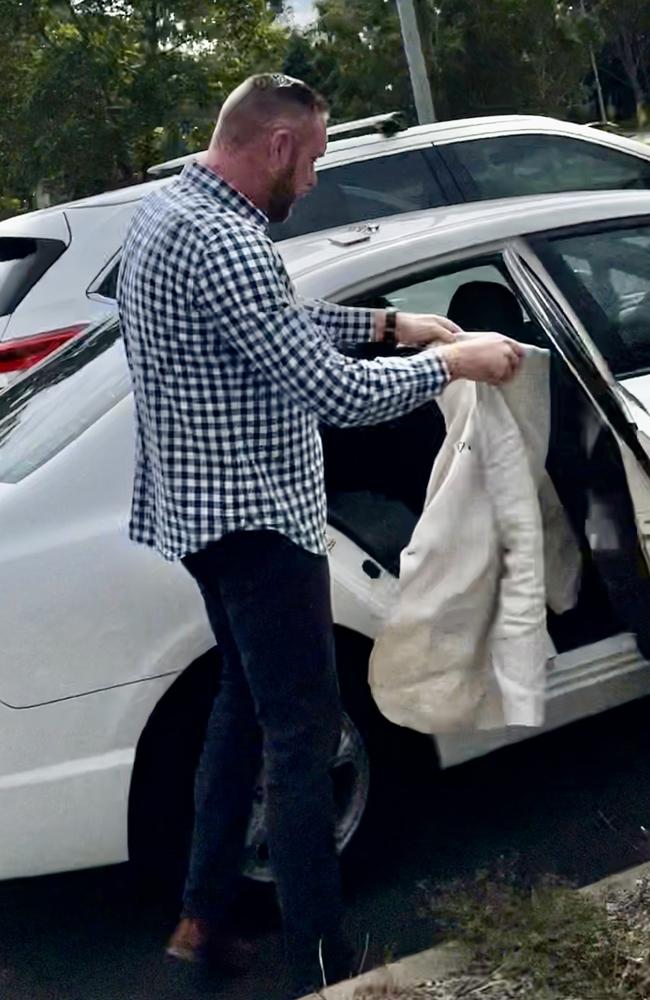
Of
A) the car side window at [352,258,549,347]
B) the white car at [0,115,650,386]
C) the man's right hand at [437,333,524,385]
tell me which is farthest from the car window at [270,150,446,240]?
the man's right hand at [437,333,524,385]

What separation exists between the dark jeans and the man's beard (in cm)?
63

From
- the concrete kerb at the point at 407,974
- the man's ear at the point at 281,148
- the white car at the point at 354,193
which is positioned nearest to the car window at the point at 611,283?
the man's ear at the point at 281,148

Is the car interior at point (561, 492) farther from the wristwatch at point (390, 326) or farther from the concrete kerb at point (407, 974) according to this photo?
the concrete kerb at point (407, 974)

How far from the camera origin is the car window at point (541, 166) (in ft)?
28.6

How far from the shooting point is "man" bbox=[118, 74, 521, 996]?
2996 mm

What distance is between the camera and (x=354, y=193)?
853cm

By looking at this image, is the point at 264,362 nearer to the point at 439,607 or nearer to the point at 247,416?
the point at 247,416

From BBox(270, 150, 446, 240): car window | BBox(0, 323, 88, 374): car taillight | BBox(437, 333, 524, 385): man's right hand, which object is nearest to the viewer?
BBox(437, 333, 524, 385): man's right hand

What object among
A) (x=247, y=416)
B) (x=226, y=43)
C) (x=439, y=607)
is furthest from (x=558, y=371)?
(x=226, y=43)

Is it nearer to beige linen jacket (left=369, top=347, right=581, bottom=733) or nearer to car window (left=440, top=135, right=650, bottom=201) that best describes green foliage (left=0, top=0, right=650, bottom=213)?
car window (left=440, top=135, right=650, bottom=201)

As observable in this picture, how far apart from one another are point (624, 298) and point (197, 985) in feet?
7.10

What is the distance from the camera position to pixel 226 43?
23.3 m

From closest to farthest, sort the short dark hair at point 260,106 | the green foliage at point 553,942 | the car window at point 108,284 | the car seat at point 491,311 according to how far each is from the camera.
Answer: the green foliage at point 553,942, the short dark hair at point 260,106, the car seat at point 491,311, the car window at point 108,284

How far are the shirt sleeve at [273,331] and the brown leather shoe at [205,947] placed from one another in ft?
3.98
